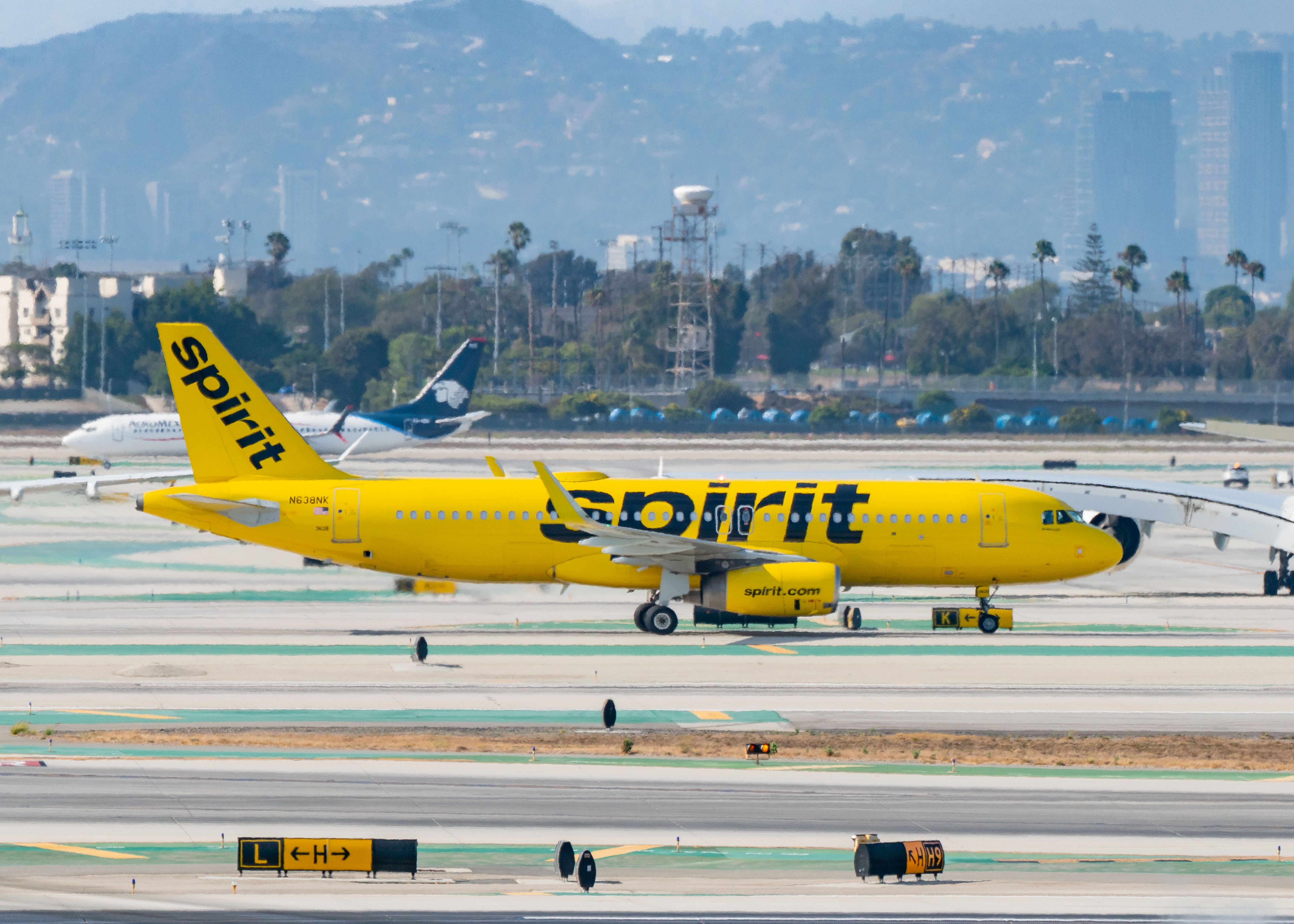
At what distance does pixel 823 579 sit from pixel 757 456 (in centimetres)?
Answer: 9903

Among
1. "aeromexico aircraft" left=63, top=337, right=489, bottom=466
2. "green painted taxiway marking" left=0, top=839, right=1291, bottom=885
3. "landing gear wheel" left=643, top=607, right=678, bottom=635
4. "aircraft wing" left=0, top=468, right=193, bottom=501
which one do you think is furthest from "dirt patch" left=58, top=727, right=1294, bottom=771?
"aeromexico aircraft" left=63, top=337, right=489, bottom=466

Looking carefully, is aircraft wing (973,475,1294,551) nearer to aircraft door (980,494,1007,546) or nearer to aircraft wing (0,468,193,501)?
aircraft door (980,494,1007,546)

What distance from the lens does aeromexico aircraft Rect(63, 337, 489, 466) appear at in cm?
11775

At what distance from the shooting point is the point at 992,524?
50375 millimetres

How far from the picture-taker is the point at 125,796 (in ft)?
95.9

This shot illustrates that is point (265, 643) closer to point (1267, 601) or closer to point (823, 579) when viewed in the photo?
point (823, 579)

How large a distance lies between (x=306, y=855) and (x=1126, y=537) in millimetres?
34859

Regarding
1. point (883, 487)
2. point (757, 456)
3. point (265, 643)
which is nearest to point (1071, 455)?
point (757, 456)

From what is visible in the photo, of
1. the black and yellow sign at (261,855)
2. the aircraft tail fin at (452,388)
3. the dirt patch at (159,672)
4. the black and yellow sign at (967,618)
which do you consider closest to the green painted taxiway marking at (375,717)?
the dirt patch at (159,672)

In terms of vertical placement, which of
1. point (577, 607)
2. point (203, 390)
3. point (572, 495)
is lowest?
point (577, 607)

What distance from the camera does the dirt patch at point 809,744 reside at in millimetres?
33156

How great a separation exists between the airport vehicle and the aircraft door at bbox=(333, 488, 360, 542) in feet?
241

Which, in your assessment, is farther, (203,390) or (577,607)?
(577,607)

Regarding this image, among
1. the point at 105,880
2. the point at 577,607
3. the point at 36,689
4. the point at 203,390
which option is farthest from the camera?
the point at 577,607
